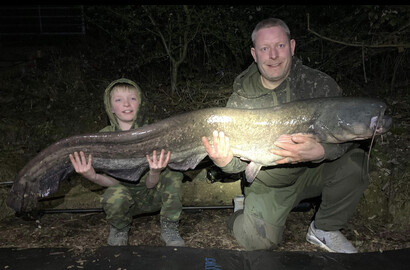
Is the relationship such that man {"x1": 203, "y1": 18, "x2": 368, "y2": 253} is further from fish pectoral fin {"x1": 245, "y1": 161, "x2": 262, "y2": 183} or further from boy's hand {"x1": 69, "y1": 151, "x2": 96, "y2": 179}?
boy's hand {"x1": 69, "y1": 151, "x2": 96, "y2": 179}

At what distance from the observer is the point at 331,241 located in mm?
3238

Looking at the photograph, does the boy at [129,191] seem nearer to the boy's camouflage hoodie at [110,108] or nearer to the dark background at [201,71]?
the boy's camouflage hoodie at [110,108]

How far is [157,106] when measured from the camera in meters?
5.95

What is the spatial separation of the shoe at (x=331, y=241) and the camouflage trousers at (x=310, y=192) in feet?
0.18

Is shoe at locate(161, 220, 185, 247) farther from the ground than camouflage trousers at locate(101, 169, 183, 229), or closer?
closer

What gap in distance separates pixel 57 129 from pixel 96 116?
67 centimetres

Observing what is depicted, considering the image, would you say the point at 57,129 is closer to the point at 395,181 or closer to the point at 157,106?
the point at 157,106

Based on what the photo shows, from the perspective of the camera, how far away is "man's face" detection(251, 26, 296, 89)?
313cm

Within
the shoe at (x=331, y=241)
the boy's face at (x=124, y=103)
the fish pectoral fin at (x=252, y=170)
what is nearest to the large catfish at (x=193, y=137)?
the fish pectoral fin at (x=252, y=170)

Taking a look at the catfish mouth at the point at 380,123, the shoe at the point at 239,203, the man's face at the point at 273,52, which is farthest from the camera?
the shoe at the point at 239,203

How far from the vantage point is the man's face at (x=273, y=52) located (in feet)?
10.3

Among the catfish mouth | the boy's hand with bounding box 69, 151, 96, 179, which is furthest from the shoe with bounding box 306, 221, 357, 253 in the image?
the boy's hand with bounding box 69, 151, 96, 179

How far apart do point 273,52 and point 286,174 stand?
1.14 meters

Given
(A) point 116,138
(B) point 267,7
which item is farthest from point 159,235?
(B) point 267,7
